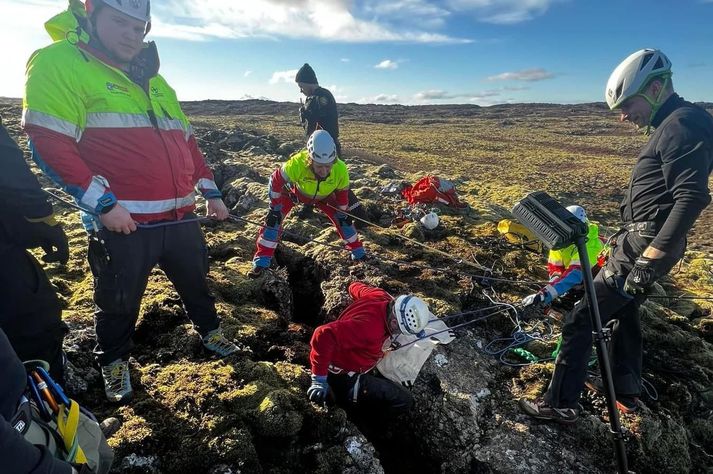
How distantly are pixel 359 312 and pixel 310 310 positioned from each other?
7.39ft

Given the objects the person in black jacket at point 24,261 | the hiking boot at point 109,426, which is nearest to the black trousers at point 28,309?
the person in black jacket at point 24,261

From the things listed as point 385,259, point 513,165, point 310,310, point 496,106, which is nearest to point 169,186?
point 310,310

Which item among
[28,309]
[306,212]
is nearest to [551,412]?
[28,309]

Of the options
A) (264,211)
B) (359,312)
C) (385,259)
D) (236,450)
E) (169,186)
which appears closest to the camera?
(236,450)

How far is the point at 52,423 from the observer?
6.86ft

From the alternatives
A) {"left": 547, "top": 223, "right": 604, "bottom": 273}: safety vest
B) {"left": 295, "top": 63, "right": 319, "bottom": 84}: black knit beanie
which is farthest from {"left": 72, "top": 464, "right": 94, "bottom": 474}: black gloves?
{"left": 295, "top": 63, "right": 319, "bottom": 84}: black knit beanie

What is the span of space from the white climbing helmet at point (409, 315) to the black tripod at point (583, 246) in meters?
1.33

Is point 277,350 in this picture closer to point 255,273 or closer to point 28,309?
point 255,273

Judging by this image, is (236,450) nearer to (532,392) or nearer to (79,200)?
(79,200)

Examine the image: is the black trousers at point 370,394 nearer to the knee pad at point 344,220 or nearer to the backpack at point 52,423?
the backpack at point 52,423

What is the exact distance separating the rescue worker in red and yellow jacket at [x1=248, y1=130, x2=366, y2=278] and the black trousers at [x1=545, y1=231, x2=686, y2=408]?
11.9 feet

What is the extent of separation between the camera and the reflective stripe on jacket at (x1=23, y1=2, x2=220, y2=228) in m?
3.01

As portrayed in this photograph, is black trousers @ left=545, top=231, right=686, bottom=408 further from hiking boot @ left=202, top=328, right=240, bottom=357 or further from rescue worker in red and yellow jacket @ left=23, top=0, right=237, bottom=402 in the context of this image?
rescue worker in red and yellow jacket @ left=23, top=0, right=237, bottom=402

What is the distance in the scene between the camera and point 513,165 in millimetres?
25109
